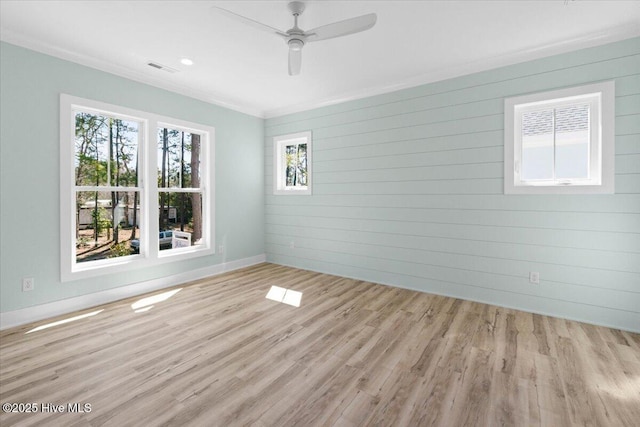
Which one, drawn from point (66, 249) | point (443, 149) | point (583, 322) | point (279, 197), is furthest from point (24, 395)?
point (583, 322)

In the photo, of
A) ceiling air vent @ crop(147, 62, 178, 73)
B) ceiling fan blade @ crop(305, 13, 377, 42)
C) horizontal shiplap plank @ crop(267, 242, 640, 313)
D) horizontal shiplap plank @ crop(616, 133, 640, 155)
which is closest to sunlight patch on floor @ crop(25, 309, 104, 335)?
ceiling air vent @ crop(147, 62, 178, 73)

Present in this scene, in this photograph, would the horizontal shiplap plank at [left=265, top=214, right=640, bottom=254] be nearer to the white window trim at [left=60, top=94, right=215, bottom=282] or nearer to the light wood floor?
the light wood floor

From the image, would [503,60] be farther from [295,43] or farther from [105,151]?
[105,151]

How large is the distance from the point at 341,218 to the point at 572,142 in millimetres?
2908

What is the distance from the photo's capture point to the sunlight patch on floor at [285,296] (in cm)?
358

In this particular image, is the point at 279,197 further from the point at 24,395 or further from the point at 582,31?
the point at 582,31

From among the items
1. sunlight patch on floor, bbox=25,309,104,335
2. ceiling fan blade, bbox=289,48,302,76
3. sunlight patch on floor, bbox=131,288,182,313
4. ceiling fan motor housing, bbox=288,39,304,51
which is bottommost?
sunlight patch on floor, bbox=25,309,104,335

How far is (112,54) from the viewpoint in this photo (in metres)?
3.23

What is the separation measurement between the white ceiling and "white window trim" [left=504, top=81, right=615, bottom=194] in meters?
0.45

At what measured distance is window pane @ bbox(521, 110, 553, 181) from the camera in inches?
125

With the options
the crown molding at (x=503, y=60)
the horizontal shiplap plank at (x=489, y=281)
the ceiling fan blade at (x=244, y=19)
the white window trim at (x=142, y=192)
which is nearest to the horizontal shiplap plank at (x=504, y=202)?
the horizontal shiplap plank at (x=489, y=281)

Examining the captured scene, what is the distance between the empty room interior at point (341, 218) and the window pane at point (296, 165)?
0.57m

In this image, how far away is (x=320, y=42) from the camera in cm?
299

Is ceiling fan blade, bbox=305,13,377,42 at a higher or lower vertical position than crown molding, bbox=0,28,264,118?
lower
